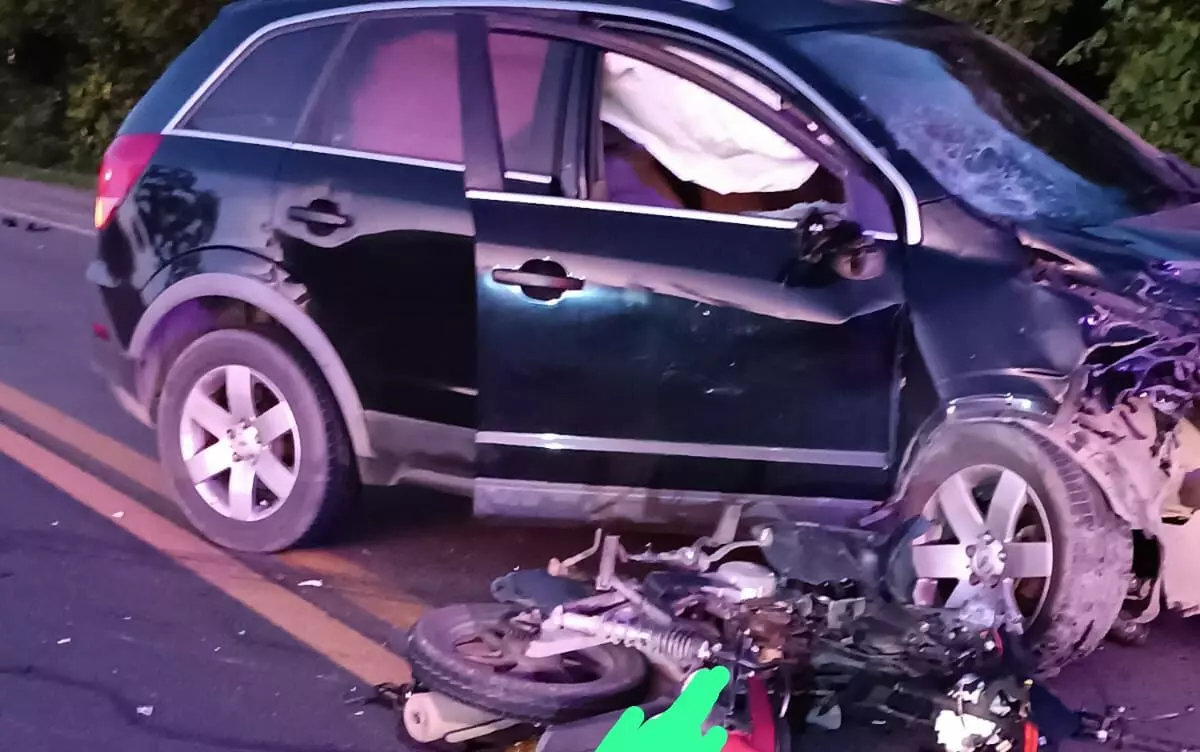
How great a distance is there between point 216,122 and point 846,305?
7.78ft

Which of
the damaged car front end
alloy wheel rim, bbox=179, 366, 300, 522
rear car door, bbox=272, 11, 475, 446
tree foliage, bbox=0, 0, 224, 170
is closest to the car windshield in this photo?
the damaged car front end

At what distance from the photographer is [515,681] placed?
12.1 feet

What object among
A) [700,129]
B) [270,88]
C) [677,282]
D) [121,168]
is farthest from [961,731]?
[121,168]

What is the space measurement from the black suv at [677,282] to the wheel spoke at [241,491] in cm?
1

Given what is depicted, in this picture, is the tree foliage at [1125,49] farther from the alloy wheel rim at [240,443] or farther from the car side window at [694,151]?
the alloy wheel rim at [240,443]

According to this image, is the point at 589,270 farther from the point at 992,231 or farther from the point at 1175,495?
the point at 1175,495

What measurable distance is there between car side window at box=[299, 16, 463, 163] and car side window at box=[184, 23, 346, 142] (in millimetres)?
93

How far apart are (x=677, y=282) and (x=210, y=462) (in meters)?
1.91

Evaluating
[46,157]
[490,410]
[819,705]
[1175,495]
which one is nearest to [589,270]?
[490,410]

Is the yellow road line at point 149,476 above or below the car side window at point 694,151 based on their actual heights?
below

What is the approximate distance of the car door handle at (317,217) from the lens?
15.4 ft

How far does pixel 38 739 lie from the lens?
3.85 m

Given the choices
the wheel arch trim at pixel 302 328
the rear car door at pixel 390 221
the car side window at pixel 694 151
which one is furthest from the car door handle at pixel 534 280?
the wheel arch trim at pixel 302 328

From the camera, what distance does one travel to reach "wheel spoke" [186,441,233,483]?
5062 mm
